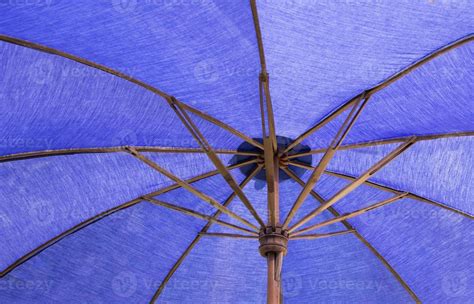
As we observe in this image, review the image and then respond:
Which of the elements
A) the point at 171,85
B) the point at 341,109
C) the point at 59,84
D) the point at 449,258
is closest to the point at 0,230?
the point at 59,84

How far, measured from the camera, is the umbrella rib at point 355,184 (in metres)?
5.21

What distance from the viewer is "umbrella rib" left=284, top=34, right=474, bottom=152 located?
457cm

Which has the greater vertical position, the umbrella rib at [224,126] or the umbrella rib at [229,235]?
the umbrella rib at [224,126]

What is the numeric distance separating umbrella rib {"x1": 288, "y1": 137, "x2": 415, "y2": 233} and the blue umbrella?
0.06ft

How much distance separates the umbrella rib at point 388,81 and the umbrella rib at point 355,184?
1.63 feet

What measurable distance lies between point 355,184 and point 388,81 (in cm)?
83

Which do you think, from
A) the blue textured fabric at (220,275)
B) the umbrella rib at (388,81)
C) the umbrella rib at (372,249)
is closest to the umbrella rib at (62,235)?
the blue textured fabric at (220,275)

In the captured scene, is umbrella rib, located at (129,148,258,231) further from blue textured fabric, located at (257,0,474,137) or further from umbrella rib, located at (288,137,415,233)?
blue textured fabric, located at (257,0,474,137)

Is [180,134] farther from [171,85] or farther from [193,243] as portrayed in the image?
[193,243]

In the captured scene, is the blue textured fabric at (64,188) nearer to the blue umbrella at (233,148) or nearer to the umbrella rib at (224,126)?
the blue umbrella at (233,148)

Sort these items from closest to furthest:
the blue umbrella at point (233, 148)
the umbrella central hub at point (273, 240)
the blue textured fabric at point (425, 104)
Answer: the blue umbrella at point (233, 148), the blue textured fabric at point (425, 104), the umbrella central hub at point (273, 240)

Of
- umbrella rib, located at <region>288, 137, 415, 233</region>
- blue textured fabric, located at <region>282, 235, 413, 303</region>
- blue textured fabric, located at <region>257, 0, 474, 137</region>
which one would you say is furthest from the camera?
blue textured fabric, located at <region>282, 235, 413, 303</region>

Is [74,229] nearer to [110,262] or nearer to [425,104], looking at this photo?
[110,262]

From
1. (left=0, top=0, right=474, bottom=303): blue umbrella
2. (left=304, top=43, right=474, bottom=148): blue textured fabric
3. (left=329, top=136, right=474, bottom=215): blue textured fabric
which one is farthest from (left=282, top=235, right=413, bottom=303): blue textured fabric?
(left=304, top=43, right=474, bottom=148): blue textured fabric
